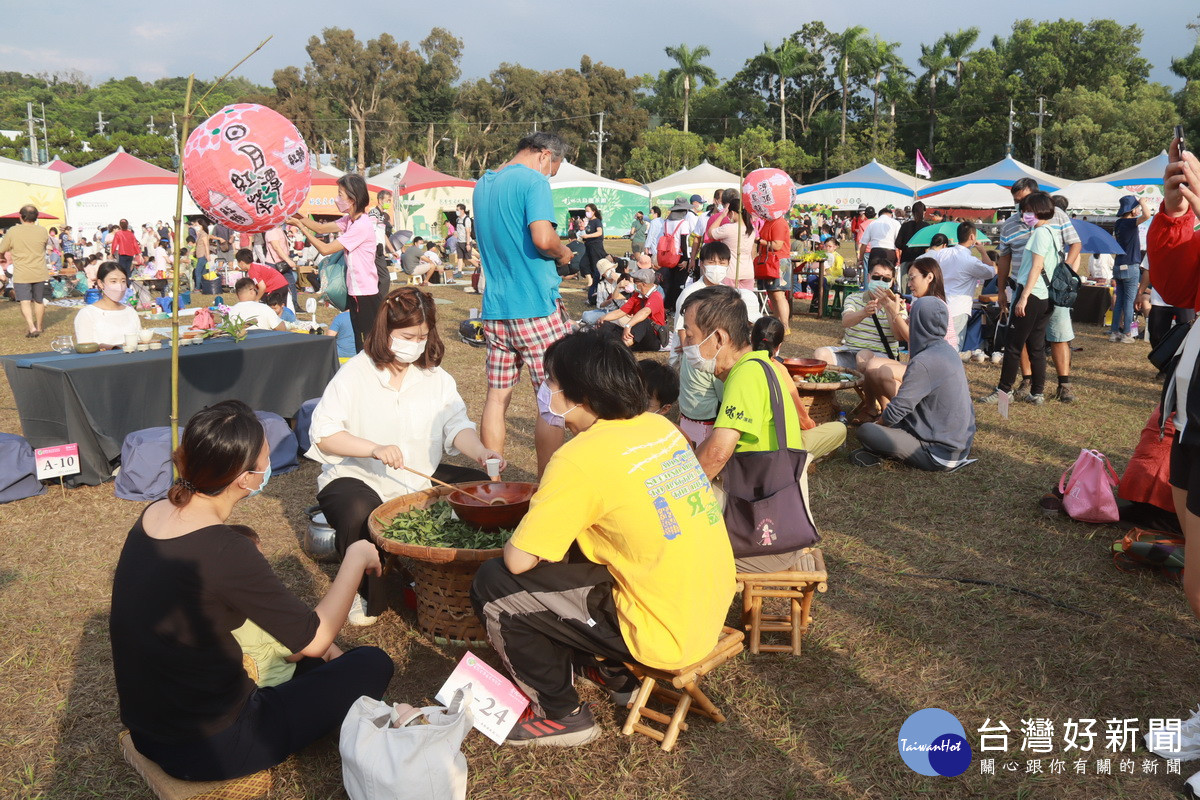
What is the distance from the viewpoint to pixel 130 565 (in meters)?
2.24

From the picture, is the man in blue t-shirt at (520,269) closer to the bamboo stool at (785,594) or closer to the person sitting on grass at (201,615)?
the bamboo stool at (785,594)

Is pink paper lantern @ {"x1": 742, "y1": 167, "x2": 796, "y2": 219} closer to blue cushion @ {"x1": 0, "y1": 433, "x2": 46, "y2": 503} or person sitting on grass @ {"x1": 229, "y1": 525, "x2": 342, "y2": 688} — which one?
blue cushion @ {"x1": 0, "y1": 433, "x2": 46, "y2": 503}

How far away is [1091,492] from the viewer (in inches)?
182

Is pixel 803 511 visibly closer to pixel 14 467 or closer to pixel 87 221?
pixel 14 467

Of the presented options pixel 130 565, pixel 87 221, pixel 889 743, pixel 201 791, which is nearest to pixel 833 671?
pixel 889 743

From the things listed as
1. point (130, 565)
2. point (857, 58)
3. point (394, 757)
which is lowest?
point (394, 757)

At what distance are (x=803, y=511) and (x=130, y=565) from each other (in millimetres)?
2360

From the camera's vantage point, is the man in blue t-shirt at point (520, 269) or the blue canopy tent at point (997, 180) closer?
the man in blue t-shirt at point (520, 269)

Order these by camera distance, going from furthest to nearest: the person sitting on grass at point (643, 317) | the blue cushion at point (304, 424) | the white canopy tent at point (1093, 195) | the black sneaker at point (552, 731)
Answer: the white canopy tent at point (1093, 195) → the person sitting on grass at point (643, 317) → the blue cushion at point (304, 424) → the black sneaker at point (552, 731)

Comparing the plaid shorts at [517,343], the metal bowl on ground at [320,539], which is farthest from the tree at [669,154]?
the metal bowl on ground at [320,539]

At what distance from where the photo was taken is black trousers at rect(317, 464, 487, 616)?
3559mm

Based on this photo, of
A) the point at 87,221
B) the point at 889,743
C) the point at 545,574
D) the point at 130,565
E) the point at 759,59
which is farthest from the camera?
the point at 759,59

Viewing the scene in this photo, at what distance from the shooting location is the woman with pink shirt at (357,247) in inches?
259

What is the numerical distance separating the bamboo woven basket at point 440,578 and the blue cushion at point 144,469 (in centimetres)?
274
